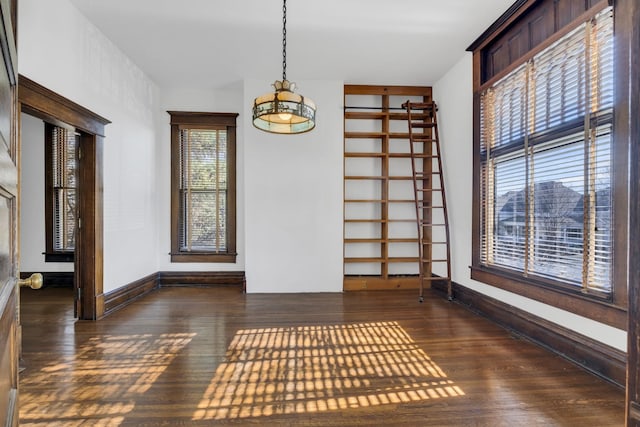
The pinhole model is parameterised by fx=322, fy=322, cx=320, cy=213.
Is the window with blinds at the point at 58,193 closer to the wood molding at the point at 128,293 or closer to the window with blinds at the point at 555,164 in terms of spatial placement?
the wood molding at the point at 128,293

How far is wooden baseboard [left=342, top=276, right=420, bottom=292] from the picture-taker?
4871 mm

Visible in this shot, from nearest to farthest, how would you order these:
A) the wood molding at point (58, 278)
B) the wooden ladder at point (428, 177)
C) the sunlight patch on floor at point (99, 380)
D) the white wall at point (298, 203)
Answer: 1. the sunlight patch on floor at point (99, 380)
2. the wooden ladder at point (428, 177)
3. the white wall at point (298, 203)
4. the wood molding at point (58, 278)

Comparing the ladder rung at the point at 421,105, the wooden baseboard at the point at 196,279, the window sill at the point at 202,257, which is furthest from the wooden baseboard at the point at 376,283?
A: the ladder rung at the point at 421,105

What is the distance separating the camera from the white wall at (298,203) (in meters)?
4.80

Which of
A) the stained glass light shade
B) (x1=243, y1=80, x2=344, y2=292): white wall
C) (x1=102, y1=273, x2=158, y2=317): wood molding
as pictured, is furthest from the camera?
(x1=243, y1=80, x2=344, y2=292): white wall

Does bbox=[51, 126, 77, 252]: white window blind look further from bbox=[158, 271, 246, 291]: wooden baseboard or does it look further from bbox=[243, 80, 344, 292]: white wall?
bbox=[243, 80, 344, 292]: white wall

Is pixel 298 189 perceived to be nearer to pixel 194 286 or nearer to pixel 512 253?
pixel 194 286

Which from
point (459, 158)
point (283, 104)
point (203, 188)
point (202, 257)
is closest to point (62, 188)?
point (203, 188)

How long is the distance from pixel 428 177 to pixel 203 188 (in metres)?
3.59

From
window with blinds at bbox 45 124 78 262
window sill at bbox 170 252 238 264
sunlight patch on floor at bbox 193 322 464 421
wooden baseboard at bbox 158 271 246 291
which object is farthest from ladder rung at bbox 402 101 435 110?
window with blinds at bbox 45 124 78 262

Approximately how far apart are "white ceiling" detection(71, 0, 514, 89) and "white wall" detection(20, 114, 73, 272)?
2.38 m

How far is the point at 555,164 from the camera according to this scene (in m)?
2.77

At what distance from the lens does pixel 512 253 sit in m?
3.32

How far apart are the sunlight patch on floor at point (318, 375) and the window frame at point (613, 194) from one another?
3.92ft
